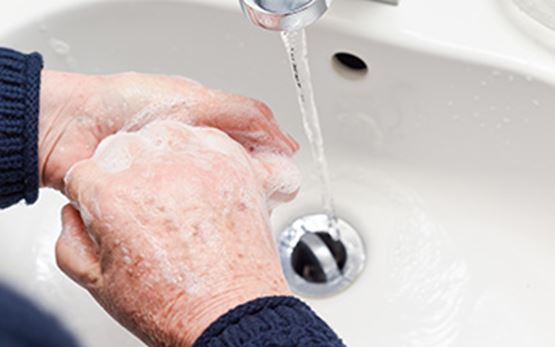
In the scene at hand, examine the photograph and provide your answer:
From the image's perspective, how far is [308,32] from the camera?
0.49 metres

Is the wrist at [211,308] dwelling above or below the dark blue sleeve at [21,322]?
above

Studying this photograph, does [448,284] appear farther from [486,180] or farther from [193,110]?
[193,110]

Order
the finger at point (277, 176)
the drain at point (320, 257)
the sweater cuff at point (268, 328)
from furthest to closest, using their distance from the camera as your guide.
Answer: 1. the drain at point (320, 257)
2. the finger at point (277, 176)
3. the sweater cuff at point (268, 328)

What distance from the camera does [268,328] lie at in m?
0.32

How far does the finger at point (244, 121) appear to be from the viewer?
0.43 m

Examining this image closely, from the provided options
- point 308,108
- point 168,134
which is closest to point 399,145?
point 308,108

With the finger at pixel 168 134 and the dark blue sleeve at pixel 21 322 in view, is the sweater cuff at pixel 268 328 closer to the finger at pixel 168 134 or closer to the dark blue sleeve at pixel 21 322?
the finger at pixel 168 134

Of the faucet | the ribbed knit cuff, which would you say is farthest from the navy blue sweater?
the faucet

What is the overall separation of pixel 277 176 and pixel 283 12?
99 mm

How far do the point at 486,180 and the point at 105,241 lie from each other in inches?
11.0

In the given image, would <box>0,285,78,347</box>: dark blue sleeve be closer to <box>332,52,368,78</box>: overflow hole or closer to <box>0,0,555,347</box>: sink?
<box>0,0,555,347</box>: sink

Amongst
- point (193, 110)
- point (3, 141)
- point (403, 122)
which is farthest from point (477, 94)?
point (3, 141)

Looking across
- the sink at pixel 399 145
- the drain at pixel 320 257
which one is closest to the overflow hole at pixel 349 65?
the sink at pixel 399 145

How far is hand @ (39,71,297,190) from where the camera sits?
43 cm
